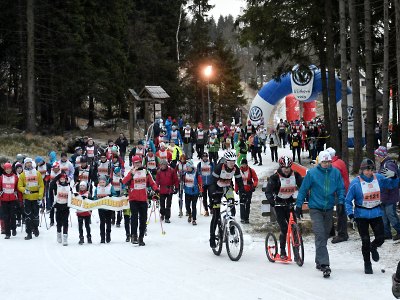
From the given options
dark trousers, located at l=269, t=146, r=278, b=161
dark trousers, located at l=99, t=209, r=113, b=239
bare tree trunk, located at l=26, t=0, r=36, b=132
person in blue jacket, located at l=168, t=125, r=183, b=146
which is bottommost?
dark trousers, located at l=99, t=209, r=113, b=239

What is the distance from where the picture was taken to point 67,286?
9188 mm

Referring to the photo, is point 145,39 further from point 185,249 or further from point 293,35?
point 185,249

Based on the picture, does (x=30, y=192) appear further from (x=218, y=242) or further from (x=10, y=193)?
(x=218, y=242)

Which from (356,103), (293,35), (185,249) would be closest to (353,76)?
(356,103)

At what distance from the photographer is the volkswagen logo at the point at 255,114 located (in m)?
38.3

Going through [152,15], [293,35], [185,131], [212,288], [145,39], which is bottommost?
[212,288]

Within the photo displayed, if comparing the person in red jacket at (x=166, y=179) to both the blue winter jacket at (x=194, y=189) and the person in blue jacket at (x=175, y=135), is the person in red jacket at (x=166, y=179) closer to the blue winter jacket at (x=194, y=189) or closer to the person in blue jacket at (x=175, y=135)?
the blue winter jacket at (x=194, y=189)

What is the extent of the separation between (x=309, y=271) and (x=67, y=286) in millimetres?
4049

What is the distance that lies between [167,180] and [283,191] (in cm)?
617

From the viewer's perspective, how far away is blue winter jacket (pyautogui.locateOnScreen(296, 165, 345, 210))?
9445mm

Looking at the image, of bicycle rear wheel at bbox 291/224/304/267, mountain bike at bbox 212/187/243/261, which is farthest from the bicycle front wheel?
bicycle rear wheel at bbox 291/224/304/267

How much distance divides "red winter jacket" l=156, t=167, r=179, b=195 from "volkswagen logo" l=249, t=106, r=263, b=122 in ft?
75.0

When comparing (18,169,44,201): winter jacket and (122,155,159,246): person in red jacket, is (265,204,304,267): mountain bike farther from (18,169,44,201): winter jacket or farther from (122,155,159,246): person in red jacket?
(18,169,44,201): winter jacket

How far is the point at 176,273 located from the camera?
991cm
